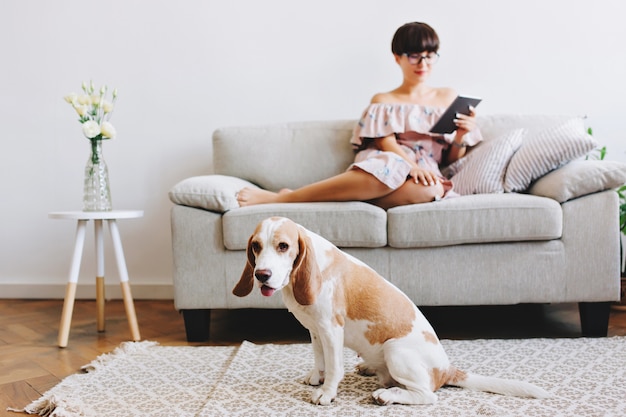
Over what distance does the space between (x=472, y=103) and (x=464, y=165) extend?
304 mm

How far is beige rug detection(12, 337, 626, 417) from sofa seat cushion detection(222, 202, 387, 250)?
0.41 meters

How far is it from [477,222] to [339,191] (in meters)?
0.53

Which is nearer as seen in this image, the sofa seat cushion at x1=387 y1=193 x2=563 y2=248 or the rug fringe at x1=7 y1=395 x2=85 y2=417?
the rug fringe at x1=7 y1=395 x2=85 y2=417

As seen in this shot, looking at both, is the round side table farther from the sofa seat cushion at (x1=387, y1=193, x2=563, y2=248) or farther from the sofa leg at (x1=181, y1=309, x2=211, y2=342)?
the sofa seat cushion at (x1=387, y1=193, x2=563, y2=248)

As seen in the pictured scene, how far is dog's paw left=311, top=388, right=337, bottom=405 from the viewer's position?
1492mm

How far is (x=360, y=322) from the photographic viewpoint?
149 centimetres

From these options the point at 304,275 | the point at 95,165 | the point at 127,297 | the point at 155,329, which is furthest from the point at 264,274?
the point at 95,165

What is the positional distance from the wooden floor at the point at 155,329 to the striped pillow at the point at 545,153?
607mm

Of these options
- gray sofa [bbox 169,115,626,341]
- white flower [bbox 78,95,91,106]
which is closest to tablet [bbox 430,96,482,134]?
gray sofa [bbox 169,115,626,341]

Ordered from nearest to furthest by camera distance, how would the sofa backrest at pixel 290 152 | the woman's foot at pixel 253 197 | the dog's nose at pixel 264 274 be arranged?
the dog's nose at pixel 264 274 → the woman's foot at pixel 253 197 → the sofa backrest at pixel 290 152

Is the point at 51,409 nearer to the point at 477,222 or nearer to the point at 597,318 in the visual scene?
the point at 477,222

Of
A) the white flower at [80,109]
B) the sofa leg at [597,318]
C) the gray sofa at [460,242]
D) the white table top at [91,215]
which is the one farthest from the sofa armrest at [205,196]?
the sofa leg at [597,318]

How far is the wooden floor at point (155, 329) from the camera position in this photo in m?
1.98

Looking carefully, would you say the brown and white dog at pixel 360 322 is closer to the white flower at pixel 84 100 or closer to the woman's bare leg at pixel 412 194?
the woman's bare leg at pixel 412 194
